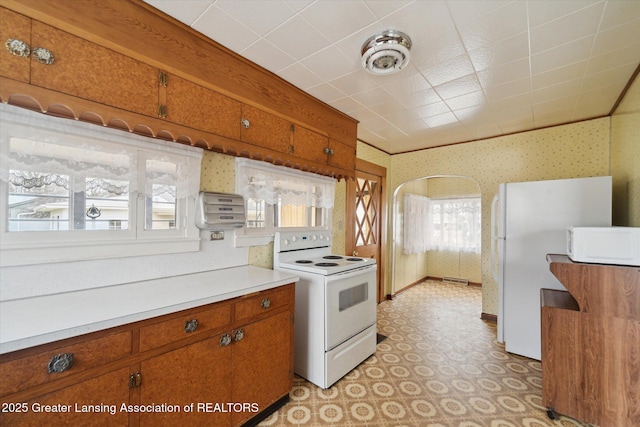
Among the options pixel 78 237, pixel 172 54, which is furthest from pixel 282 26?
pixel 78 237

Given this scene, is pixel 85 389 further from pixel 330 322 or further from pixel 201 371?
pixel 330 322

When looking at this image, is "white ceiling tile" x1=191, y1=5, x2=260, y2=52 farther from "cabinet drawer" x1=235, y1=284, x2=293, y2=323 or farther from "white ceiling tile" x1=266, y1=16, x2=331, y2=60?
"cabinet drawer" x1=235, y1=284, x2=293, y2=323

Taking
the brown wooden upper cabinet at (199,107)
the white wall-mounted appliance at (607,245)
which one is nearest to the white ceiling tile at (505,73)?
the white wall-mounted appliance at (607,245)

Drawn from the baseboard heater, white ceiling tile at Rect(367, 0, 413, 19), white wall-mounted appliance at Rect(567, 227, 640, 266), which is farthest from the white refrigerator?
the baseboard heater

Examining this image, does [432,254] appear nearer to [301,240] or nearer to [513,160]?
[513,160]

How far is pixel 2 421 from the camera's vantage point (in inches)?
34.7

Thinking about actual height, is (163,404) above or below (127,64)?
below

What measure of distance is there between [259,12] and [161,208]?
139 centimetres

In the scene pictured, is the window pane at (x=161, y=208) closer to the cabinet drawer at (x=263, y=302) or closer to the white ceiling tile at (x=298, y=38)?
the cabinet drawer at (x=263, y=302)

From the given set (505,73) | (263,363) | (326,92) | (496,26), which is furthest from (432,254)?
(263,363)

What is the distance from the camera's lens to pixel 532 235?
2.58m

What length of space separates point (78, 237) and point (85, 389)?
0.84 m

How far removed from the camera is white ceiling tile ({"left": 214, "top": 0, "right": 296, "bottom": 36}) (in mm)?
1445

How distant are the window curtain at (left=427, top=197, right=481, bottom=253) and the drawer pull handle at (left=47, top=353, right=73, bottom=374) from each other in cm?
577
